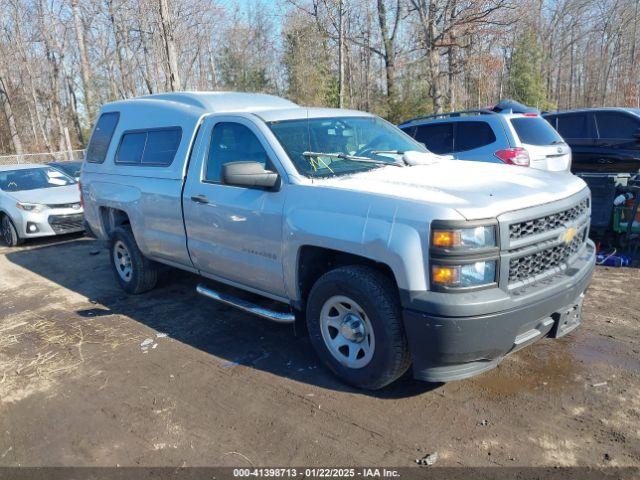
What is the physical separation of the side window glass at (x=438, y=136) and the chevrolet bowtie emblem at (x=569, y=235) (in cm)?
500

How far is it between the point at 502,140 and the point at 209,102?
4.59 m

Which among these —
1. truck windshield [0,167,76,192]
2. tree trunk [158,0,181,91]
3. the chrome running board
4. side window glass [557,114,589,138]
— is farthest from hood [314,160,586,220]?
tree trunk [158,0,181,91]

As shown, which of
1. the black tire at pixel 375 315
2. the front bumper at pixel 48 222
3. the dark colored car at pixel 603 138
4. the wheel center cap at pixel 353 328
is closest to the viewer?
the black tire at pixel 375 315

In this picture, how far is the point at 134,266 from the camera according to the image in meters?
5.96

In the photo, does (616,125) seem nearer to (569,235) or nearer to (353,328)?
(569,235)

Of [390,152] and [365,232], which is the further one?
[390,152]

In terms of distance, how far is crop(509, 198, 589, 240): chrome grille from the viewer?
3.11 meters

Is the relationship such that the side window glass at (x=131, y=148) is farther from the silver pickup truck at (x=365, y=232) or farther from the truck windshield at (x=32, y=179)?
the truck windshield at (x=32, y=179)

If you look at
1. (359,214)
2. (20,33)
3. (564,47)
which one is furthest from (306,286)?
Result: (564,47)

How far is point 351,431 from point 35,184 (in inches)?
377

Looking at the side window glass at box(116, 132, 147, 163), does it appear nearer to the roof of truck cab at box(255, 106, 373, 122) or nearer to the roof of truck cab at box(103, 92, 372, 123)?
the roof of truck cab at box(103, 92, 372, 123)

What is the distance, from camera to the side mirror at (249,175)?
3.79 meters

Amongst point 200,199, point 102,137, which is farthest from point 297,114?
point 102,137

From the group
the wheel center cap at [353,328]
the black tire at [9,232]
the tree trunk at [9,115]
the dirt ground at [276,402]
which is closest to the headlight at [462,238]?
the wheel center cap at [353,328]
